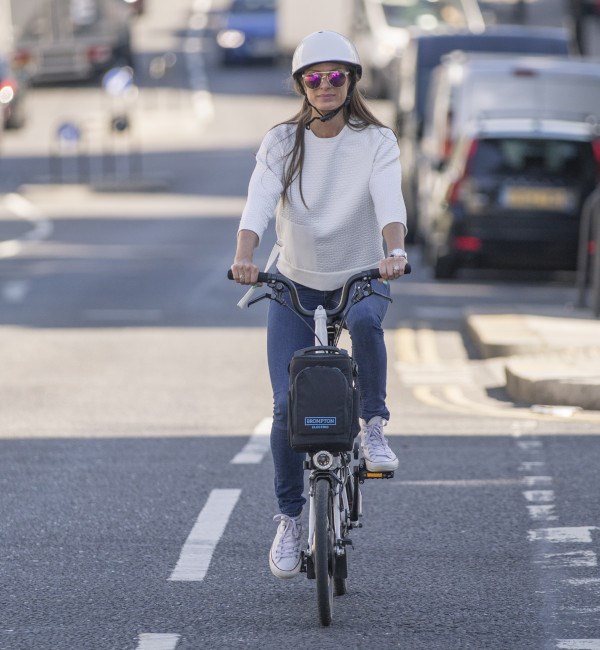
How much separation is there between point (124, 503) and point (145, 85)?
148 feet

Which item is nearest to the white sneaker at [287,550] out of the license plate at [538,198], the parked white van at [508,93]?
the license plate at [538,198]

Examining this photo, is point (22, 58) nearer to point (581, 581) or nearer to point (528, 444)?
point (528, 444)

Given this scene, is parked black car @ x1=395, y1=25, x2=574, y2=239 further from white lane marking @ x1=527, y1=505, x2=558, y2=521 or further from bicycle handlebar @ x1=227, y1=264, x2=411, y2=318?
bicycle handlebar @ x1=227, y1=264, x2=411, y2=318

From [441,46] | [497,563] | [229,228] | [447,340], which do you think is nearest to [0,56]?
[229,228]

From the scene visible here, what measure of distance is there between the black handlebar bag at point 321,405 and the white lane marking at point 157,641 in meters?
0.72

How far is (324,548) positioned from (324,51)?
5.45 feet

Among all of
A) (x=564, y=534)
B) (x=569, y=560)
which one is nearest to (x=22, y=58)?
(x=564, y=534)

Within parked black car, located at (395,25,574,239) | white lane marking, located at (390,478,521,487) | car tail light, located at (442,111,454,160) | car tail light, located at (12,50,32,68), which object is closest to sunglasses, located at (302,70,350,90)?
white lane marking, located at (390,478,521,487)

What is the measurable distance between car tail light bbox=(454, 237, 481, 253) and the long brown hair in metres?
12.4

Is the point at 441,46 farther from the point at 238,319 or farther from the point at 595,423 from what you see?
the point at 595,423

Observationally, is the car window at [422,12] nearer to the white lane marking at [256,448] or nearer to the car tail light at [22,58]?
the car tail light at [22,58]

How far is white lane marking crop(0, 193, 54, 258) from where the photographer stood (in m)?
24.5

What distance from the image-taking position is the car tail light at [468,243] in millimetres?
18797

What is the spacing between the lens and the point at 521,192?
18766 millimetres
